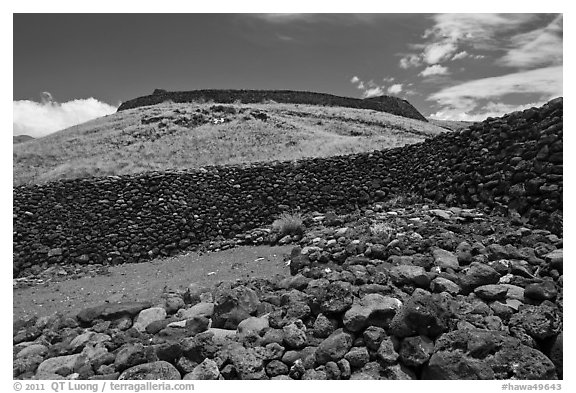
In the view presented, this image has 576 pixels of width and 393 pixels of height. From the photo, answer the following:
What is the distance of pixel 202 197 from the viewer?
12.7 metres

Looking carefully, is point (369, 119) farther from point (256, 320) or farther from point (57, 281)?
point (256, 320)

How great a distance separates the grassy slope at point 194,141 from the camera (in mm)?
19156

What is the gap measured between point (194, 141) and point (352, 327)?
71.7ft

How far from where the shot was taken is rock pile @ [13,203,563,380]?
373 centimetres

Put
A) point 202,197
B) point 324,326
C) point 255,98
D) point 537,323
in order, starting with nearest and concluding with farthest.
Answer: point 537,323 < point 324,326 < point 202,197 < point 255,98

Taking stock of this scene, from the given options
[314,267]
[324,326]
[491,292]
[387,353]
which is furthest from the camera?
[314,267]

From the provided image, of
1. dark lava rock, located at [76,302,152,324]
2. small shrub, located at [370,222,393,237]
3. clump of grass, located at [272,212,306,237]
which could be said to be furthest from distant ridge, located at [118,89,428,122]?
dark lava rock, located at [76,302,152,324]

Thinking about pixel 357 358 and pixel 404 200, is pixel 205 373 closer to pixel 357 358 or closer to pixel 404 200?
pixel 357 358

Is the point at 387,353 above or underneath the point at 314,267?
underneath

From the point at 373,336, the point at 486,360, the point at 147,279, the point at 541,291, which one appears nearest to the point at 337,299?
the point at 373,336

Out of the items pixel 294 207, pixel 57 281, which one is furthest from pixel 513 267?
pixel 57 281

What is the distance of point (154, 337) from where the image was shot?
14.6 feet

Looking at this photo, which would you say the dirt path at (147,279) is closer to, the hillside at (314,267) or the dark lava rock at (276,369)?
the hillside at (314,267)

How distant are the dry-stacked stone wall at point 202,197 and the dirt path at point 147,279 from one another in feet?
4.03
